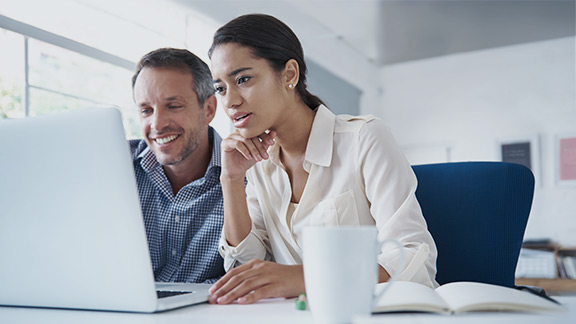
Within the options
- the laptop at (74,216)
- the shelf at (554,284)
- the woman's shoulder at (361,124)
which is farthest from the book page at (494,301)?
the shelf at (554,284)

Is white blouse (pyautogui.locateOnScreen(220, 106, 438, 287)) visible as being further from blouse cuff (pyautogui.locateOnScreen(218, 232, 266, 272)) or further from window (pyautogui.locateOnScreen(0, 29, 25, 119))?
window (pyautogui.locateOnScreen(0, 29, 25, 119))

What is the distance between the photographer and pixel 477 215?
4.34ft

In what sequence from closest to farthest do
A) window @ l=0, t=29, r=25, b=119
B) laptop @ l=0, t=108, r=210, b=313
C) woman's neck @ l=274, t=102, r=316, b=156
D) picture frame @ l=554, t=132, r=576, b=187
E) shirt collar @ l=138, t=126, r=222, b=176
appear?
laptop @ l=0, t=108, r=210, b=313, woman's neck @ l=274, t=102, r=316, b=156, shirt collar @ l=138, t=126, r=222, b=176, window @ l=0, t=29, r=25, b=119, picture frame @ l=554, t=132, r=576, b=187

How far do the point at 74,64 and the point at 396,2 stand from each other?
2.89m

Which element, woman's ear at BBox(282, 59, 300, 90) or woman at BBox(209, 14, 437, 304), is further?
woman's ear at BBox(282, 59, 300, 90)

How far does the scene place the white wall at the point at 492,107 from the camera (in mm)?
5531

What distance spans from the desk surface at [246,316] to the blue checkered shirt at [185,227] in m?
0.63

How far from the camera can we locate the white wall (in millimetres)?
5531

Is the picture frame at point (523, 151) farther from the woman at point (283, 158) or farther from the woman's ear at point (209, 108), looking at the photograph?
the woman at point (283, 158)

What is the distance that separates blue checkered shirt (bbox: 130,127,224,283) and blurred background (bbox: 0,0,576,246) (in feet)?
6.69

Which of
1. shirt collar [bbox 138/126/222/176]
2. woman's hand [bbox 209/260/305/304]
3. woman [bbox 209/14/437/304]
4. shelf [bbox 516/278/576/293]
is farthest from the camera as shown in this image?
shelf [bbox 516/278/576/293]

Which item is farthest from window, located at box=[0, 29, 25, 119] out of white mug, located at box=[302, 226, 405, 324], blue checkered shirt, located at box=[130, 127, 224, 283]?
white mug, located at box=[302, 226, 405, 324]

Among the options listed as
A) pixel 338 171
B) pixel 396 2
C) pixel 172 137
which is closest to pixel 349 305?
pixel 338 171

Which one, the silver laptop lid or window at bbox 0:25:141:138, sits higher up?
window at bbox 0:25:141:138
